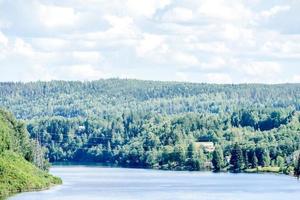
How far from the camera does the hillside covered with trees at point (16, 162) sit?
384 ft

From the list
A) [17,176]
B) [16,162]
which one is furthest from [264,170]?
[17,176]

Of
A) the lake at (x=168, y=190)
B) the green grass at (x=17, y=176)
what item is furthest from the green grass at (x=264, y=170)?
the green grass at (x=17, y=176)

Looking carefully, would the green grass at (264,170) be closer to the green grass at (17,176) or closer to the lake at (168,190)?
the lake at (168,190)

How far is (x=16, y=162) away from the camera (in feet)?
411

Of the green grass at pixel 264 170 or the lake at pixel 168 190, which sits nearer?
the lake at pixel 168 190

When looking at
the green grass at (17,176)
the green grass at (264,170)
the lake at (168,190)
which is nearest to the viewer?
the lake at (168,190)

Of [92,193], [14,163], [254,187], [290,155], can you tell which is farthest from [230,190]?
[290,155]

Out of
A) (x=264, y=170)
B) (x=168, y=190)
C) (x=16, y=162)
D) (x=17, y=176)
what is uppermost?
(x=16, y=162)

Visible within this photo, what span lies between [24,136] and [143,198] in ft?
120

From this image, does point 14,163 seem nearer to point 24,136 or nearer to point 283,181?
point 24,136

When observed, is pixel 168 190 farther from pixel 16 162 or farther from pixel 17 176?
pixel 17 176

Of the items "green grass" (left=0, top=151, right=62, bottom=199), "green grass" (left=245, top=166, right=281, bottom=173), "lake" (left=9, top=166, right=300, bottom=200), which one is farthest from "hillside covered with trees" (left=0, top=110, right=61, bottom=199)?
"green grass" (left=245, top=166, right=281, bottom=173)

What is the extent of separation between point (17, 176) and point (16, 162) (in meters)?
5.77

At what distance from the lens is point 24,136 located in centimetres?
14350
